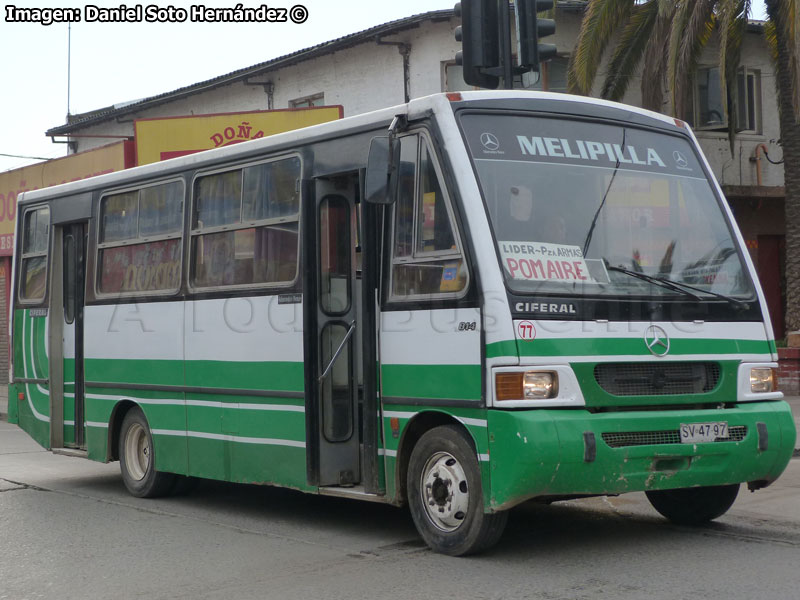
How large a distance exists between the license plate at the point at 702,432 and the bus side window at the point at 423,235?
5.23 ft

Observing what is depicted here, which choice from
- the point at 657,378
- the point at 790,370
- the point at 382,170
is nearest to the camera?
the point at 657,378

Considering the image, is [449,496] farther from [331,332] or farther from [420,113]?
[420,113]

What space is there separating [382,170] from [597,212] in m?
1.36

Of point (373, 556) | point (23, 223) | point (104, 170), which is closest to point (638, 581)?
point (373, 556)

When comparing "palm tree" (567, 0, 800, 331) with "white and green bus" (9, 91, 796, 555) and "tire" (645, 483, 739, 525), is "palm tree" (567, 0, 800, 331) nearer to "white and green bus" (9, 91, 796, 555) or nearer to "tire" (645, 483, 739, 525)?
"white and green bus" (9, 91, 796, 555)

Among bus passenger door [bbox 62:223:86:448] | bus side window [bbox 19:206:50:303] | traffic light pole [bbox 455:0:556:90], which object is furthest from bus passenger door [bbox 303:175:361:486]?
bus side window [bbox 19:206:50:303]

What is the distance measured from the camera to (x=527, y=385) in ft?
22.3

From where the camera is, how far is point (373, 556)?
7.38 meters

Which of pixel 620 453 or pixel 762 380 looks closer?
pixel 620 453

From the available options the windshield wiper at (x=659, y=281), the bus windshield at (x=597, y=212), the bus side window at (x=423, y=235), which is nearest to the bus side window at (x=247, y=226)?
the bus side window at (x=423, y=235)

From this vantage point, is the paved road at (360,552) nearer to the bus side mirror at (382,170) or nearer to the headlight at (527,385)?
the headlight at (527,385)

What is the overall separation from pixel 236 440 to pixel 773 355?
3.98m

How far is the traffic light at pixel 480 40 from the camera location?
36.3 feet

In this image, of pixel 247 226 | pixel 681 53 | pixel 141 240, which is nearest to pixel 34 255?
pixel 141 240
